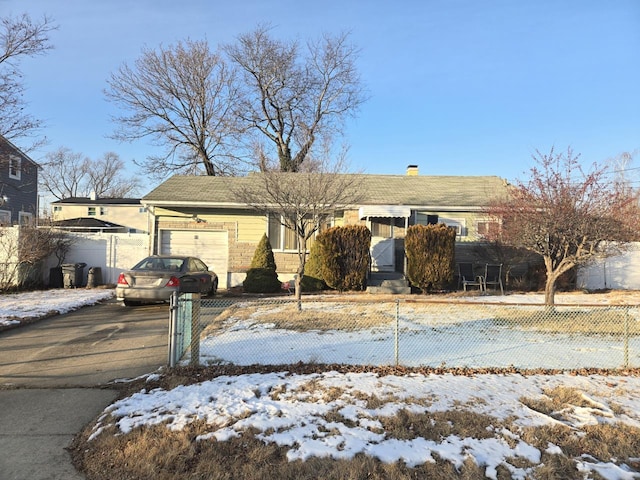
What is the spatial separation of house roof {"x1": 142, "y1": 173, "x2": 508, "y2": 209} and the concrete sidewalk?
9.79 meters

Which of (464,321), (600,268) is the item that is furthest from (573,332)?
(600,268)

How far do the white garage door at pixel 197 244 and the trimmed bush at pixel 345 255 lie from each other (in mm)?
4548

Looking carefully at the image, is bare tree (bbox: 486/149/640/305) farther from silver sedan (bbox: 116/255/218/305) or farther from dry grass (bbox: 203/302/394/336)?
silver sedan (bbox: 116/255/218/305)

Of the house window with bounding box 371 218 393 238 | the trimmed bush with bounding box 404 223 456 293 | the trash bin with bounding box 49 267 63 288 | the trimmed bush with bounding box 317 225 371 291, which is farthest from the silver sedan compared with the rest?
the house window with bounding box 371 218 393 238

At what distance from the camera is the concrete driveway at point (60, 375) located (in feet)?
11.6

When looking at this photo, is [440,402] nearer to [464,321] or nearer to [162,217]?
[464,321]

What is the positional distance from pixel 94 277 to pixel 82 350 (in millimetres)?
9314

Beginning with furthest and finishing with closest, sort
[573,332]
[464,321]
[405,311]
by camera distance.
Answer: [405,311] → [464,321] → [573,332]

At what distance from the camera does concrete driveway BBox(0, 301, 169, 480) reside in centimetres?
354

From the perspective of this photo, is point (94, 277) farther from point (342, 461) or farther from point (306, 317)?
point (342, 461)

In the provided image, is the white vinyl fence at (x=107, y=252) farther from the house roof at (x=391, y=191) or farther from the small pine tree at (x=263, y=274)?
the small pine tree at (x=263, y=274)

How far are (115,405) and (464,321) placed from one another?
6444 mm

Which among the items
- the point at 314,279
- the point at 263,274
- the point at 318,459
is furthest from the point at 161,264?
the point at 318,459

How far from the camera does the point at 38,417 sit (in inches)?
167
